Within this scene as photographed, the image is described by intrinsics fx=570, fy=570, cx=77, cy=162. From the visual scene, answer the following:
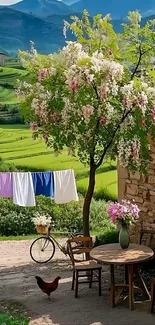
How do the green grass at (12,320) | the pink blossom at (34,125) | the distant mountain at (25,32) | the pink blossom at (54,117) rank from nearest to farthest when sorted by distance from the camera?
the green grass at (12,320), the pink blossom at (54,117), the pink blossom at (34,125), the distant mountain at (25,32)

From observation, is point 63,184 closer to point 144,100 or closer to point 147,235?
point 147,235

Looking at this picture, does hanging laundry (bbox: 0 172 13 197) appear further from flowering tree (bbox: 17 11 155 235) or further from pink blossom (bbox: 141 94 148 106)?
pink blossom (bbox: 141 94 148 106)

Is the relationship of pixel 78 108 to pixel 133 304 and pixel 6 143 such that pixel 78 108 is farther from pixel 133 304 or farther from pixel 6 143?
pixel 6 143

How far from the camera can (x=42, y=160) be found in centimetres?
2538

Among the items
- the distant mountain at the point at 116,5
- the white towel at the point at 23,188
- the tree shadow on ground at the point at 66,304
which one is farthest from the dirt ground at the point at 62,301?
the distant mountain at the point at 116,5

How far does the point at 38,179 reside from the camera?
16.6 metres

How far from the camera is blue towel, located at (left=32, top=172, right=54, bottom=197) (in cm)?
1656

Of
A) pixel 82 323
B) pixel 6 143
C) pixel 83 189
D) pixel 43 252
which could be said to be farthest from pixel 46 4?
pixel 82 323

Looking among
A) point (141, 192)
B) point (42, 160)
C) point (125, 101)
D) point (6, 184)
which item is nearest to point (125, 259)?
point (125, 101)

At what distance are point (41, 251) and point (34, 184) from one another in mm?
3281

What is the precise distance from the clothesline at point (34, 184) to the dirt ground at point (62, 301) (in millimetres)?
3829

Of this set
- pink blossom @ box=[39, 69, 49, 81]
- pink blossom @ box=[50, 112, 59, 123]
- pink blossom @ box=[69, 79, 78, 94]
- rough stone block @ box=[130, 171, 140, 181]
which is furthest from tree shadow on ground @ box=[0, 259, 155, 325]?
pink blossom @ box=[39, 69, 49, 81]

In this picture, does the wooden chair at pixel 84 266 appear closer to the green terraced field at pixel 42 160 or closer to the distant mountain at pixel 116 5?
the green terraced field at pixel 42 160

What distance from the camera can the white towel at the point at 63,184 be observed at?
16672mm
